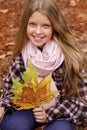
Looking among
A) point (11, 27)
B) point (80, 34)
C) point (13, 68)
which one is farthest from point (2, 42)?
point (13, 68)

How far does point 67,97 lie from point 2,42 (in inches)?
70.5

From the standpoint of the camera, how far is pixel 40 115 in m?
2.79

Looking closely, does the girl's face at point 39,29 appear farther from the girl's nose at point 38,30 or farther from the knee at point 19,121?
the knee at point 19,121

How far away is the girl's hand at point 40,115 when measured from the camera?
109 inches

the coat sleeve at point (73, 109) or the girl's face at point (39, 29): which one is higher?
the girl's face at point (39, 29)

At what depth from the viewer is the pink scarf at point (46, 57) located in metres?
2.79

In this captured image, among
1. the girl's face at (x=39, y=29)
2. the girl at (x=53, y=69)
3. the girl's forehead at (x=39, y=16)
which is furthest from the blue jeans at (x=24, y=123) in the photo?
the girl's forehead at (x=39, y=16)

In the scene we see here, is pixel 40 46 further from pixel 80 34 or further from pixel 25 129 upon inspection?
pixel 80 34

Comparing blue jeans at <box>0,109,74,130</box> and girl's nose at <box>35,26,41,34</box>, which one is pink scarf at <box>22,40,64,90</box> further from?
blue jeans at <box>0,109,74,130</box>

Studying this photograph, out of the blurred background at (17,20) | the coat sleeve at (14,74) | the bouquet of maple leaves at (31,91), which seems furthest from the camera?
the blurred background at (17,20)

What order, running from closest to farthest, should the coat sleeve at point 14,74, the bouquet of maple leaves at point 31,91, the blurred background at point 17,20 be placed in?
the bouquet of maple leaves at point 31,91, the coat sleeve at point 14,74, the blurred background at point 17,20

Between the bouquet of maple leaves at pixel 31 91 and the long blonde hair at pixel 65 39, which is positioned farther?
the long blonde hair at pixel 65 39

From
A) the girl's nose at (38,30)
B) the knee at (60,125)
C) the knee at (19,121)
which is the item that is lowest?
the knee at (60,125)

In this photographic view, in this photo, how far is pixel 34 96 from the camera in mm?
2678
